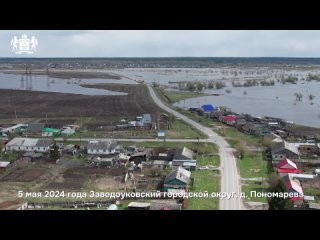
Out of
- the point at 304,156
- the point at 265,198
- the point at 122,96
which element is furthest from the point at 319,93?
the point at 265,198

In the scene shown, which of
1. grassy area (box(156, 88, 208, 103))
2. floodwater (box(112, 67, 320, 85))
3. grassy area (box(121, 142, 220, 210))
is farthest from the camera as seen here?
floodwater (box(112, 67, 320, 85))

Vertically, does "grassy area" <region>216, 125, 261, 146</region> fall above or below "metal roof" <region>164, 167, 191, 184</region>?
above

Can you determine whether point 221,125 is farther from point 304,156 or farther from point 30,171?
point 30,171

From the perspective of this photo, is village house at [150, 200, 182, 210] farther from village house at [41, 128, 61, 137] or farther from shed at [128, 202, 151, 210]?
village house at [41, 128, 61, 137]

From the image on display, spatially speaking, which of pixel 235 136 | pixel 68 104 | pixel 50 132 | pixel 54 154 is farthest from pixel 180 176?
pixel 68 104

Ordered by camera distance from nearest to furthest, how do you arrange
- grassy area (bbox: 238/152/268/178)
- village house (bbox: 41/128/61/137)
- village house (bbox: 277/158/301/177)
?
grassy area (bbox: 238/152/268/178), village house (bbox: 277/158/301/177), village house (bbox: 41/128/61/137)

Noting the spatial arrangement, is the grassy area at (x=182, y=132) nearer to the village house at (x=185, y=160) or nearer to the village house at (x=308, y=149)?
the village house at (x=185, y=160)

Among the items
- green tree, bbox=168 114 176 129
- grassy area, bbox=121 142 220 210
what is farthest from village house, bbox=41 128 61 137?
green tree, bbox=168 114 176 129
